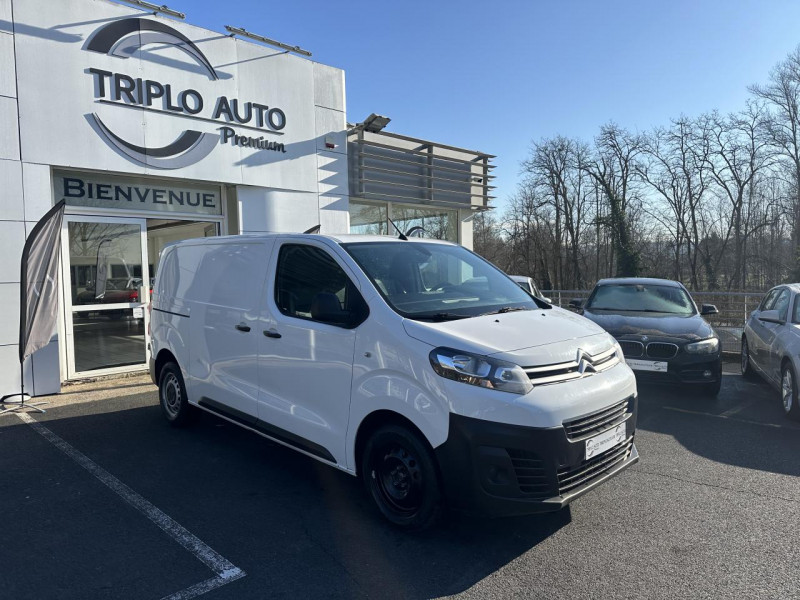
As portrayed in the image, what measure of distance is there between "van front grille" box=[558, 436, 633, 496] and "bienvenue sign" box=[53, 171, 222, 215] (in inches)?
312

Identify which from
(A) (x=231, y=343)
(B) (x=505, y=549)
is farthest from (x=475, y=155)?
(B) (x=505, y=549)

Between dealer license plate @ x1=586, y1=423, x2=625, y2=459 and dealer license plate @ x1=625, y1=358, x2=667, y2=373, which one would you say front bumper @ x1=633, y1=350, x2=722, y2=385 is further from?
dealer license plate @ x1=586, y1=423, x2=625, y2=459

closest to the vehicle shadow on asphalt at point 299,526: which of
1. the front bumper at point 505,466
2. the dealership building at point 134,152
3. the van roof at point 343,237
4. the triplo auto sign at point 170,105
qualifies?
the front bumper at point 505,466

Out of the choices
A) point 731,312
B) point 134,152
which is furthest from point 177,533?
point 731,312

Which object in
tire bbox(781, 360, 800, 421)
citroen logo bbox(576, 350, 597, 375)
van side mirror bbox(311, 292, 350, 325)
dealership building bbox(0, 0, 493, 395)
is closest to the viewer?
citroen logo bbox(576, 350, 597, 375)

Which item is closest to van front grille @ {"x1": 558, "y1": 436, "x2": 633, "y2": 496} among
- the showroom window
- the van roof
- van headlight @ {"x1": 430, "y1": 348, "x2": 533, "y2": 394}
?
van headlight @ {"x1": 430, "y1": 348, "x2": 533, "y2": 394}

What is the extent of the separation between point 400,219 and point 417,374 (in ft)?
34.6

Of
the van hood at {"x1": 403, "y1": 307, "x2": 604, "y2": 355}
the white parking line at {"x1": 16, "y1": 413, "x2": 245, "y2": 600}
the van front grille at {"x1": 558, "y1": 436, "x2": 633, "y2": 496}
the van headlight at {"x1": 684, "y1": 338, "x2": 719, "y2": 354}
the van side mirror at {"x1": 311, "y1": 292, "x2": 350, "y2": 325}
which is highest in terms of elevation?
the van side mirror at {"x1": 311, "y1": 292, "x2": 350, "y2": 325}

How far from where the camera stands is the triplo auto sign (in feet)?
26.5

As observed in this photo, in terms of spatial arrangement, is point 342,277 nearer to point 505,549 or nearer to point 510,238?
point 505,549

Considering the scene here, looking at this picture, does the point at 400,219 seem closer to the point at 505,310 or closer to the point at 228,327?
the point at 228,327

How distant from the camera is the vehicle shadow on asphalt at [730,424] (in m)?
4.98

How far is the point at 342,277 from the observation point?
4016 mm

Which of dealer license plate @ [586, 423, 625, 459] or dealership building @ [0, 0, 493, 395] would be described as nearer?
dealer license plate @ [586, 423, 625, 459]
